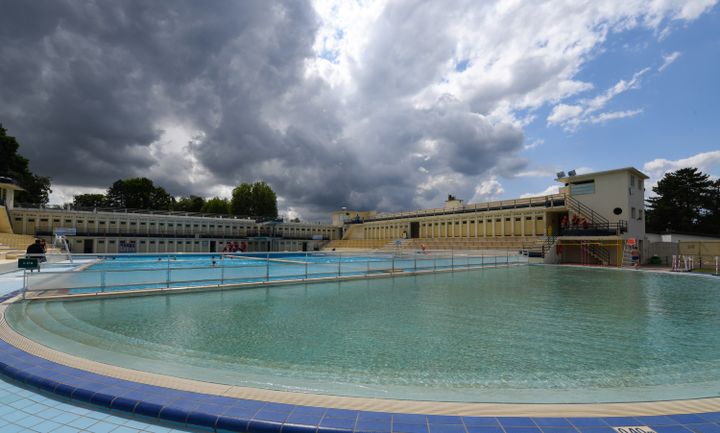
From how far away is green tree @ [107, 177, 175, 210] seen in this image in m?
64.0

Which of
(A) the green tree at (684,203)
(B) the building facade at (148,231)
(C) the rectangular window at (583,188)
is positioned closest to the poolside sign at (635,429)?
(C) the rectangular window at (583,188)

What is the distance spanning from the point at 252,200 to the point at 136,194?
21.5m

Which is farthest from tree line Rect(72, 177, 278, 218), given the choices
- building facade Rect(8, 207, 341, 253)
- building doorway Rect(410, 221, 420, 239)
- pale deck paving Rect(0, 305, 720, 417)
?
pale deck paving Rect(0, 305, 720, 417)

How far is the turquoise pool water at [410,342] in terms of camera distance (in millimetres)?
3670

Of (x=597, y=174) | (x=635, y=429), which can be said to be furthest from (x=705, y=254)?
(x=635, y=429)

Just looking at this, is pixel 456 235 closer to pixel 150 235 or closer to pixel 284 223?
pixel 284 223

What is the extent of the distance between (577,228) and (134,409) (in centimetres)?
3019

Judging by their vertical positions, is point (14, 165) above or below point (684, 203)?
above

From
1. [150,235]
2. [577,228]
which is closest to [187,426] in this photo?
[577,228]

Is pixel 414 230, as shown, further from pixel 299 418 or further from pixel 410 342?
pixel 299 418

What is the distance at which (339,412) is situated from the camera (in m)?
2.78

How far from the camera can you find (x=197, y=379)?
358cm

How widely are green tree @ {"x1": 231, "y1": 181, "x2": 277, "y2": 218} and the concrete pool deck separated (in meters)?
59.9

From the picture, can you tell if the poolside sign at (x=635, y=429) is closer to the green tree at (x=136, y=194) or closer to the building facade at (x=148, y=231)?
the building facade at (x=148, y=231)
